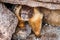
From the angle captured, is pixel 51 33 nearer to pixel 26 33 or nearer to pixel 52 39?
pixel 52 39

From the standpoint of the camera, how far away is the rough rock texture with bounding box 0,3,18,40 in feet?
4.81

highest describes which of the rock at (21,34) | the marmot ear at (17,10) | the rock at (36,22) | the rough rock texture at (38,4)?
the rough rock texture at (38,4)

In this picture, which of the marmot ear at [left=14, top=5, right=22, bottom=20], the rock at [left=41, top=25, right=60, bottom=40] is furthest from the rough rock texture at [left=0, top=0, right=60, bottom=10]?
the rock at [left=41, top=25, right=60, bottom=40]

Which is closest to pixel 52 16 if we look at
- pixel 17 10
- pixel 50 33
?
pixel 50 33

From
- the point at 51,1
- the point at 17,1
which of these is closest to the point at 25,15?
the point at 17,1

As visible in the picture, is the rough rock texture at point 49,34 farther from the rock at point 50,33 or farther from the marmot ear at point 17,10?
the marmot ear at point 17,10

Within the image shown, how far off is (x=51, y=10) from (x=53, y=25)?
141mm

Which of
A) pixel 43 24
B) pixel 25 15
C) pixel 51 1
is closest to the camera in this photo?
pixel 51 1

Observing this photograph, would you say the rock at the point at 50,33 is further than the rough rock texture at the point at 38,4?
Yes

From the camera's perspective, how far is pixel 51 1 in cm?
145

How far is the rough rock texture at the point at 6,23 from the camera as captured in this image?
1.47 m

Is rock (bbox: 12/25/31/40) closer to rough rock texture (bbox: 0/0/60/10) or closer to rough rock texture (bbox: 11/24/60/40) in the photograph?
rough rock texture (bbox: 11/24/60/40)

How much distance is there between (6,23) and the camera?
150 cm

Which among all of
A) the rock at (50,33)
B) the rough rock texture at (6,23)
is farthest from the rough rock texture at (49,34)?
the rough rock texture at (6,23)
